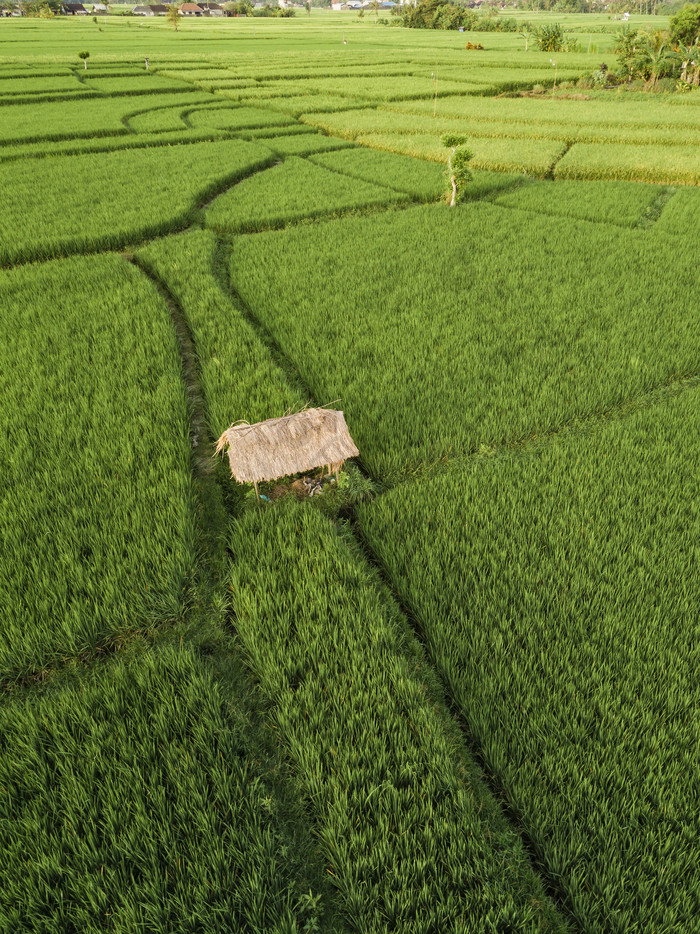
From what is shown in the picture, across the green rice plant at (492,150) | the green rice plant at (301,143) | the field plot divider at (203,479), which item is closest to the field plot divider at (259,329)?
the field plot divider at (203,479)

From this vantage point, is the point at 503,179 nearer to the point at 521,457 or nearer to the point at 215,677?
the point at 521,457

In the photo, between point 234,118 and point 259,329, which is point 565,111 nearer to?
point 234,118

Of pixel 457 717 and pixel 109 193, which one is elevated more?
pixel 109 193

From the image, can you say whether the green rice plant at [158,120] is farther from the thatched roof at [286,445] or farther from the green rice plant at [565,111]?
the thatched roof at [286,445]

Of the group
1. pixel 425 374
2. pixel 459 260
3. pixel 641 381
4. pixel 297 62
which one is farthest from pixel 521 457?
pixel 297 62

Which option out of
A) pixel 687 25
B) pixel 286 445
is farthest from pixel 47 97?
pixel 687 25
